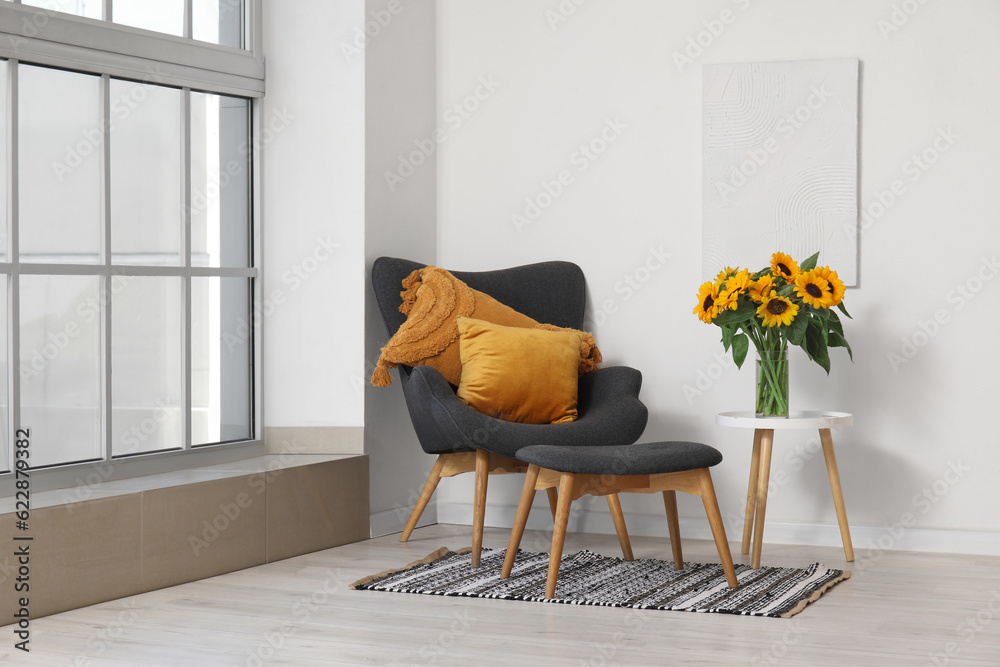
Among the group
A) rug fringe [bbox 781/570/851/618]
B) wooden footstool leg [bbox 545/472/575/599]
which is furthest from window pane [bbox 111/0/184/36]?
rug fringe [bbox 781/570/851/618]

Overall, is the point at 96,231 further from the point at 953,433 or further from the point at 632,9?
the point at 953,433

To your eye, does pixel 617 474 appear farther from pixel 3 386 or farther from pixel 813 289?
pixel 3 386

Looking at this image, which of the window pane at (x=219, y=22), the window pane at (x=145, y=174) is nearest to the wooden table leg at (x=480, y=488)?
the window pane at (x=145, y=174)

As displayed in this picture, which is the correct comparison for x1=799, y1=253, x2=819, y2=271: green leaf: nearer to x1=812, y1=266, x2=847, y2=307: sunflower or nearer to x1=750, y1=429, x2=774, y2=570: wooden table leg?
x1=812, y1=266, x2=847, y2=307: sunflower

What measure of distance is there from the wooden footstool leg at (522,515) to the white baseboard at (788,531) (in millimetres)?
544

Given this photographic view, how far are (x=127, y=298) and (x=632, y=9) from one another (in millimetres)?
2074

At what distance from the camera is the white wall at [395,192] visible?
3.76 m

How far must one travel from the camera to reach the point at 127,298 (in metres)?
3.27

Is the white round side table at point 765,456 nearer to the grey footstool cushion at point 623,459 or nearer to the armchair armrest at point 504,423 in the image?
the armchair armrest at point 504,423

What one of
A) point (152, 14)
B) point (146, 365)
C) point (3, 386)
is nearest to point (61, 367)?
point (3, 386)

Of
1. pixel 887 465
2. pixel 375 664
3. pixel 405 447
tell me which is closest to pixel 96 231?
pixel 405 447

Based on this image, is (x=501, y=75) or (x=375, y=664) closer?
(x=375, y=664)

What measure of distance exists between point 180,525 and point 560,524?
1.08 meters

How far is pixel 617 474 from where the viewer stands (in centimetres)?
279
